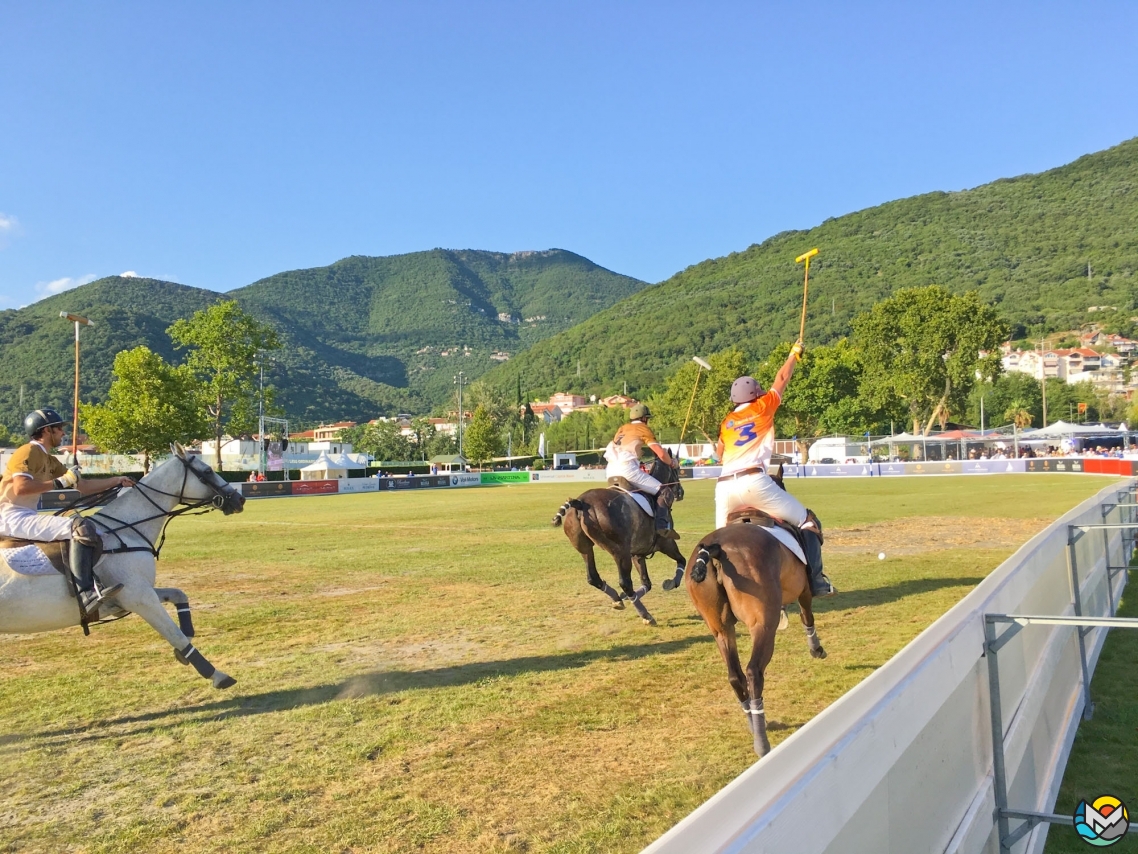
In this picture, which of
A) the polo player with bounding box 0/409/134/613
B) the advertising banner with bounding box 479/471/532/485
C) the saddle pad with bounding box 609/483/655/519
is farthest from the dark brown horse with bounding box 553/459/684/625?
the advertising banner with bounding box 479/471/532/485

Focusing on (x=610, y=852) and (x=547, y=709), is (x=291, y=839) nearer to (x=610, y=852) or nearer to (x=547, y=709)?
(x=610, y=852)

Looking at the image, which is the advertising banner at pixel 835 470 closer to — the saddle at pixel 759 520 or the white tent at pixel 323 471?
the white tent at pixel 323 471

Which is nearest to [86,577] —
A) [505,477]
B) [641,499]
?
[641,499]

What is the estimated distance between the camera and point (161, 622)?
6.86 metres

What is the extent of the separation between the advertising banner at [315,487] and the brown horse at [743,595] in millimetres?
49623

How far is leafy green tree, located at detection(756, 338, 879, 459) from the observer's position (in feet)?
294

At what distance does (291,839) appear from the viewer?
14.0 ft

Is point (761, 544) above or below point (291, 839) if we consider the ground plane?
above

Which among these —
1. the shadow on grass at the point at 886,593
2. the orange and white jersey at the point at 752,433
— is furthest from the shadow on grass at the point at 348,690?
the shadow on grass at the point at 886,593

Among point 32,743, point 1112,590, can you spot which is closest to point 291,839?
point 32,743

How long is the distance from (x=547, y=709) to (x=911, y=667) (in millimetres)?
4158

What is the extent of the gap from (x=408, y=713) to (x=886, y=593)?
7.67 meters

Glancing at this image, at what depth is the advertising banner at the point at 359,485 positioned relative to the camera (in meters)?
56.3

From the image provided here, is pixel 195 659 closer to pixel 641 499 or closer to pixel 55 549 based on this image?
pixel 55 549
